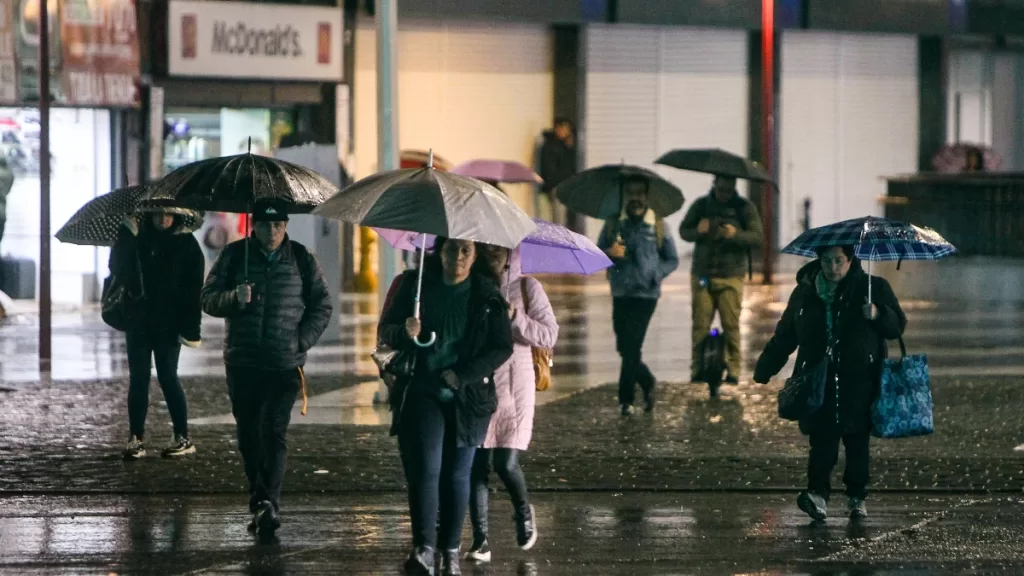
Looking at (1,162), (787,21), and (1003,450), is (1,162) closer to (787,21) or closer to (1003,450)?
(1003,450)

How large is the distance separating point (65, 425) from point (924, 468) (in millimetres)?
5851

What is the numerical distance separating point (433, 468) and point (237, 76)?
1811cm

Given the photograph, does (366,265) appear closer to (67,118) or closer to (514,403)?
(67,118)

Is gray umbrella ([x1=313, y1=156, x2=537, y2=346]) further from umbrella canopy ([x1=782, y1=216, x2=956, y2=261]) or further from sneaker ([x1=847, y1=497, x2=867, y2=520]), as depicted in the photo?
sneaker ([x1=847, y1=497, x2=867, y2=520])

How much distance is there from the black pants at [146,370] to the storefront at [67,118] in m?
11.3

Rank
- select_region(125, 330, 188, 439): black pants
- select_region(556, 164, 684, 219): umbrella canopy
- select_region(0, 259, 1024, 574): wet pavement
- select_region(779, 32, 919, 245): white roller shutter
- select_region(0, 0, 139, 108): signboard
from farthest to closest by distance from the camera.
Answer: select_region(779, 32, 919, 245): white roller shutter
select_region(0, 0, 139, 108): signboard
select_region(556, 164, 684, 219): umbrella canopy
select_region(125, 330, 188, 439): black pants
select_region(0, 259, 1024, 574): wet pavement

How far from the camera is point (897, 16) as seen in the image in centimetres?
3378

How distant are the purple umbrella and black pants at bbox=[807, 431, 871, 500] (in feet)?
→ 5.15

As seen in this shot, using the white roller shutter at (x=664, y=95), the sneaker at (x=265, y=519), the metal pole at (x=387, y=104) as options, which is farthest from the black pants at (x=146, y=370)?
the white roller shutter at (x=664, y=95)

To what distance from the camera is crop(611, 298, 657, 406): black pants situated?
12930 mm

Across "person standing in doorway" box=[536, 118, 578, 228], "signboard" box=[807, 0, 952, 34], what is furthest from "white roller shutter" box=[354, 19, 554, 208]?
"signboard" box=[807, 0, 952, 34]

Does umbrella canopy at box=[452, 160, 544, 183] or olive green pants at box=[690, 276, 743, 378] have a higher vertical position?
umbrella canopy at box=[452, 160, 544, 183]

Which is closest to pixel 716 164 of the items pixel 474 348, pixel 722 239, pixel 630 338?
pixel 722 239

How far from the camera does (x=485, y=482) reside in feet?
27.5
